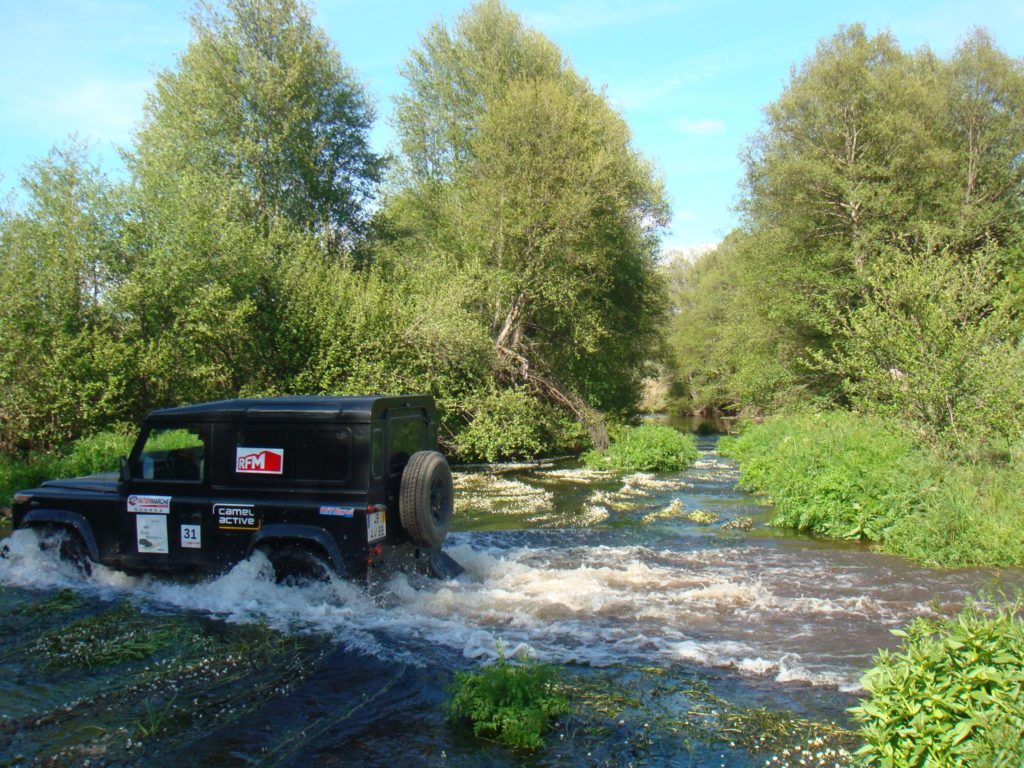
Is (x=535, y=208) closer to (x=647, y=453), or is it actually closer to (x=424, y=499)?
(x=647, y=453)

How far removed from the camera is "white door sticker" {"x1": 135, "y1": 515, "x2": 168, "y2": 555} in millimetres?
9484

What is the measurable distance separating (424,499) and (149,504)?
3294 mm

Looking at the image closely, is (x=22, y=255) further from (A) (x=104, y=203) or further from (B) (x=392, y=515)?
(B) (x=392, y=515)

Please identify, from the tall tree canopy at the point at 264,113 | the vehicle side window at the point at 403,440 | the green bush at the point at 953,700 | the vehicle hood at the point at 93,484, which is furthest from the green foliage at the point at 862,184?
the green bush at the point at 953,700

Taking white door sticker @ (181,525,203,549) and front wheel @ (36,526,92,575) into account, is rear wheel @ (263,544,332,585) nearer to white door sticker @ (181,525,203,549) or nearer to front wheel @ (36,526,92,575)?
white door sticker @ (181,525,203,549)

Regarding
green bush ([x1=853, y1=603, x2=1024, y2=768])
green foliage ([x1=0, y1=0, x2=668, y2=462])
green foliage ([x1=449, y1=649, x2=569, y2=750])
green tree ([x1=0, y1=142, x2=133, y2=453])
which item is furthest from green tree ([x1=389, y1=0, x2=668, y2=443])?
green bush ([x1=853, y1=603, x2=1024, y2=768])

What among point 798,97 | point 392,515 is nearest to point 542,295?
point 798,97

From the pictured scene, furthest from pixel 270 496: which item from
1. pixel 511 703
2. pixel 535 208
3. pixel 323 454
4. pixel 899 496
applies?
pixel 535 208

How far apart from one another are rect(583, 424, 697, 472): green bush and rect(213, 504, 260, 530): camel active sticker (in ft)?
51.5

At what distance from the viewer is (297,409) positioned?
913 cm

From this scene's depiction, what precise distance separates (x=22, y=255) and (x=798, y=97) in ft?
84.2

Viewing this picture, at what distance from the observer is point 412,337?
2400 cm

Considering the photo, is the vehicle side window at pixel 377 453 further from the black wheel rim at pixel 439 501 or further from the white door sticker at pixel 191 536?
the white door sticker at pixel 191 536

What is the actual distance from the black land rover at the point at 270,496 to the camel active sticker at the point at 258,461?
1 cm
